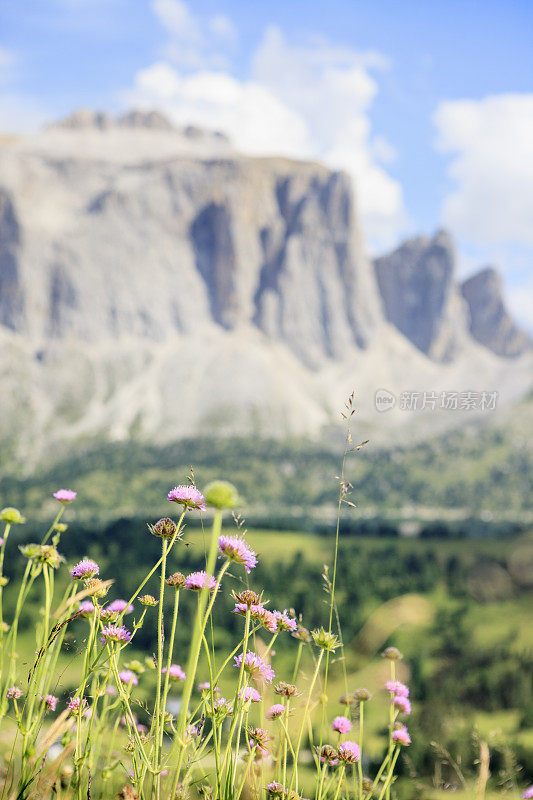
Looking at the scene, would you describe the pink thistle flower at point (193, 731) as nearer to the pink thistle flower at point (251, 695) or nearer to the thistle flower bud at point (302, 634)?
the pink thistle flower at point (251, 695)

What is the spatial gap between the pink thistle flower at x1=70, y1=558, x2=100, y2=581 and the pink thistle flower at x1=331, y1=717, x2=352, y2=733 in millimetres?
1457

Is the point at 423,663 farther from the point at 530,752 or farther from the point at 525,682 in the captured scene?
the point at 530,752

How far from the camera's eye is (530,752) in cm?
5431

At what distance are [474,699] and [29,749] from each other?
268 feet

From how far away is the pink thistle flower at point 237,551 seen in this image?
102 inches

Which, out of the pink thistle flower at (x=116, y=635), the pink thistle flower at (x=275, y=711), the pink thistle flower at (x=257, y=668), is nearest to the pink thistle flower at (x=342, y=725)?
the pink thistle flower at (x=275, y=711)

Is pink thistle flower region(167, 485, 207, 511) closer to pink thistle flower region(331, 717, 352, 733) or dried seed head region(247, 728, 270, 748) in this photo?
dried seed head region(247, 728, 270, 748)

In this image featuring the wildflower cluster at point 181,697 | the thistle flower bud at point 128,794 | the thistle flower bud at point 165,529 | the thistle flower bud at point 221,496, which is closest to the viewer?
the thistle flower bud at point 221,496

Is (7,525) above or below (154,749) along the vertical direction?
above

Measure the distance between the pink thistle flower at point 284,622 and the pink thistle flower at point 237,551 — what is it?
514mm

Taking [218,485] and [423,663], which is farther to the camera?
[423,663]

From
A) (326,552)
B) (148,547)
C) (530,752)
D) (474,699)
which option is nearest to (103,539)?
(148,547)

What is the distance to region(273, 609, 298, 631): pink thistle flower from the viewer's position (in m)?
2.99

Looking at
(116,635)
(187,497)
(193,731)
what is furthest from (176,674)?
(187,497)
